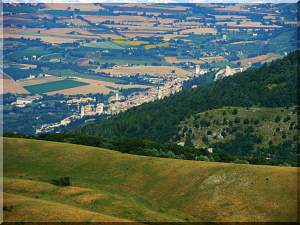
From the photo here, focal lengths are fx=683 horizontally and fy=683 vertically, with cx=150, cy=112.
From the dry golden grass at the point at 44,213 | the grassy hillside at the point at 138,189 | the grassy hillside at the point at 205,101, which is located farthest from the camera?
the grassy hillside at the point at 205,101

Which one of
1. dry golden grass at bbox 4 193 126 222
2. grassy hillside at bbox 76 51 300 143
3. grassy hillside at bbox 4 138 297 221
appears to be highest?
dry golden grass at bbox 4 193 126 222

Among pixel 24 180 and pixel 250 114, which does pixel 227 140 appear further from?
pixel 24 180

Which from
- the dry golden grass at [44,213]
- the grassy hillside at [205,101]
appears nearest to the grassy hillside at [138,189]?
the dry golden grass at [44,213]

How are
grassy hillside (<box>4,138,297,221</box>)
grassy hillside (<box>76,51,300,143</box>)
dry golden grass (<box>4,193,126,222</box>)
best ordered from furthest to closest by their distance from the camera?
grassy hillside (<box>76,51,300,143</box>) → grassy hillside (<box>4,138,297,221</box>) → dry golden grass (<box>4,193,126,222</box>)

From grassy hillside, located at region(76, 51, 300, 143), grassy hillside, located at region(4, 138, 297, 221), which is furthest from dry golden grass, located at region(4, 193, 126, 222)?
grassy hillside, located at region(76, 51, 300, 143)

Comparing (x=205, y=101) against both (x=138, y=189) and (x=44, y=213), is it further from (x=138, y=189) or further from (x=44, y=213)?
(x=44, y=213)

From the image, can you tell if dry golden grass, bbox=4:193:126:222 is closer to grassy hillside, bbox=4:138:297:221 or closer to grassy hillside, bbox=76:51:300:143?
grassy hillside, bbox=4:138:297:221

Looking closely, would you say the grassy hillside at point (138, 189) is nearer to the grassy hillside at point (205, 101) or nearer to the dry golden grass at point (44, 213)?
the dry golden grass at point (44, 213)
